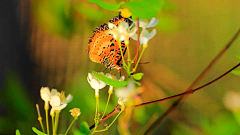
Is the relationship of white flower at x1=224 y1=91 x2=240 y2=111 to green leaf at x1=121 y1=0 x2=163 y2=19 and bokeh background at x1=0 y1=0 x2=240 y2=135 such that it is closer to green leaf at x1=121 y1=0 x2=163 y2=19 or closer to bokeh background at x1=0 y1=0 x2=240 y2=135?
bokeh background at x1=0 y1=0 x2=240 y2=135

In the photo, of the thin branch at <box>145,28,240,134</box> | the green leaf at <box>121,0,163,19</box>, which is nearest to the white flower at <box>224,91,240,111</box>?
the thin branch at <box>145,28,240,134</box>

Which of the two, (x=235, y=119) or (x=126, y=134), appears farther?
(x=126, y=134)

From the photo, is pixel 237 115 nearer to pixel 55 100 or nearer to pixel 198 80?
pixel 198 80

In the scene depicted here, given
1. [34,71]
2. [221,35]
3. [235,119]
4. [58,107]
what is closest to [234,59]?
[221,35]

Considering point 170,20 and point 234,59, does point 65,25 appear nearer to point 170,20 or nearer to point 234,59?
point 170,20

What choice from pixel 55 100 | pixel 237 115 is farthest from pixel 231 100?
pixel 55 100

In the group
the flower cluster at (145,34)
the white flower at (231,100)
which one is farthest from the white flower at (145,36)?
the white flower at (231,100)

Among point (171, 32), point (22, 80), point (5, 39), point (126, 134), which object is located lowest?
point (126, 134)
